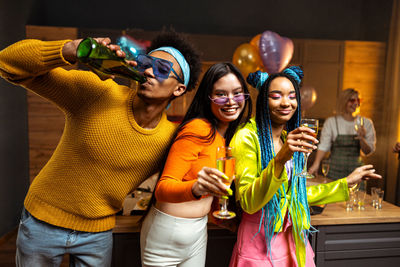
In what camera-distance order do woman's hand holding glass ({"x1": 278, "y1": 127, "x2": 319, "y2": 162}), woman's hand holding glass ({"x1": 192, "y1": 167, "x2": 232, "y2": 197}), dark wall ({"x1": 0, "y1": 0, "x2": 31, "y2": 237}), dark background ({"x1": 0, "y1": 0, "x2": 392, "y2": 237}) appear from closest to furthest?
woman's hand holding glass ({"x1": 192, "y1": 167, "x2": 232, "y2": 197}), woman's hand holding glass ({"x1": 278, "y1": 127, "x2": 319, "y2": 162}), dark wall ({"x1": 0, "y1": 0, "x2": 31, "y2": 237}), dark background ({"x1": 0, "y1": 0, "x2": 392, "y2": 237})

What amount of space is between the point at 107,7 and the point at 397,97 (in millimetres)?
4302

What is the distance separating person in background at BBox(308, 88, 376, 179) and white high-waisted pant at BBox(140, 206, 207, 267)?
2229 mm

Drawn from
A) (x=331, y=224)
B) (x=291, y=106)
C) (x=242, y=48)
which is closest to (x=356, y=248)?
(x=331, y=224)

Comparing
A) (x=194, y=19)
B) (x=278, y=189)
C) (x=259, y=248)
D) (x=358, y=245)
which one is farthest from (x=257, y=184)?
(x=194, y=19)

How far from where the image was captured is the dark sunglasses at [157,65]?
1.27m

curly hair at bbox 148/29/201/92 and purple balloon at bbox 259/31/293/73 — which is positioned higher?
purple balloon at bbox 259/31/293/73

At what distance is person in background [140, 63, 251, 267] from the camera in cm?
127

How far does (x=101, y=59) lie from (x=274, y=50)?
2.61 meters

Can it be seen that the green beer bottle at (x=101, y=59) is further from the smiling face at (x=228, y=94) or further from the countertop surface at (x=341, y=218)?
the countertop surface at (x=341, y=218)

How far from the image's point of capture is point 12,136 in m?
3.69

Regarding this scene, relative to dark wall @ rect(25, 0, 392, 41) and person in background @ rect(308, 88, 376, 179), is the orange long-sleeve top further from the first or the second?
dark wall @ rect(25, 0, 392, 41)

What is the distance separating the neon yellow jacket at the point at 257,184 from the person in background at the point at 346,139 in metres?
1.83

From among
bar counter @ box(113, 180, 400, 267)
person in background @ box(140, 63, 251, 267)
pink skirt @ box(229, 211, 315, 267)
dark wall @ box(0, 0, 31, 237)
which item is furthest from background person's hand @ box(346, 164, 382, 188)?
dark wall @ box(0, 0, 31, 237)

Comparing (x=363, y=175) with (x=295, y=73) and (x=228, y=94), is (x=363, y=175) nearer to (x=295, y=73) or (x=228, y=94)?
(x=295, y=73)
